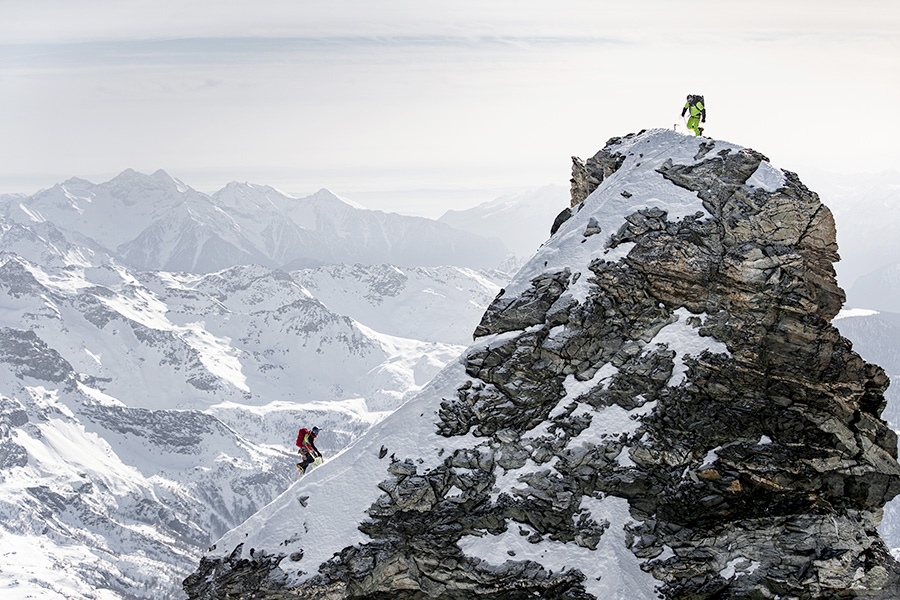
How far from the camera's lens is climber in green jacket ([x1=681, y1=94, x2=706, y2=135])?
51.6m

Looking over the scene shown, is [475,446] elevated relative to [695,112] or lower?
lower

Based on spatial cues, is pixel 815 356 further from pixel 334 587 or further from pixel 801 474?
pixel 334 587

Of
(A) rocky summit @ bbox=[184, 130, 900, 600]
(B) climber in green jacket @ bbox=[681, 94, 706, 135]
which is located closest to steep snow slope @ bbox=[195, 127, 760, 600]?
(A) rocky summit @ bbox=[184, 130, 900, 600]

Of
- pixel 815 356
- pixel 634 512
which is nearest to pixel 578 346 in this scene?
pixel 634 512

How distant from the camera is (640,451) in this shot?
132 ft

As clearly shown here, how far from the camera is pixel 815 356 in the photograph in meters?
40.2

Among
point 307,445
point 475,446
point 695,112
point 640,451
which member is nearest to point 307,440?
point 307,445

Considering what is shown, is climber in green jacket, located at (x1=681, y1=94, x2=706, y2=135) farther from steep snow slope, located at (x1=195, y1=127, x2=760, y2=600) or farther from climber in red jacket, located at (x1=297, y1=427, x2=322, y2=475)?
climber in red jacket, located at (x1=297, y1=427, x2=322, y2=475)

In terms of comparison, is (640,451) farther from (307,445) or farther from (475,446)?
(307,445)

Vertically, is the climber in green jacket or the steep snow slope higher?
the climber in green jacket

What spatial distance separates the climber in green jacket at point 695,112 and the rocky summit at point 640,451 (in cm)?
738

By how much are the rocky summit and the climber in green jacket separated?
291 inches

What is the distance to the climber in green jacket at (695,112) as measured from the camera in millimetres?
51562

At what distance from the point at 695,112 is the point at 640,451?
23436 millimetres
